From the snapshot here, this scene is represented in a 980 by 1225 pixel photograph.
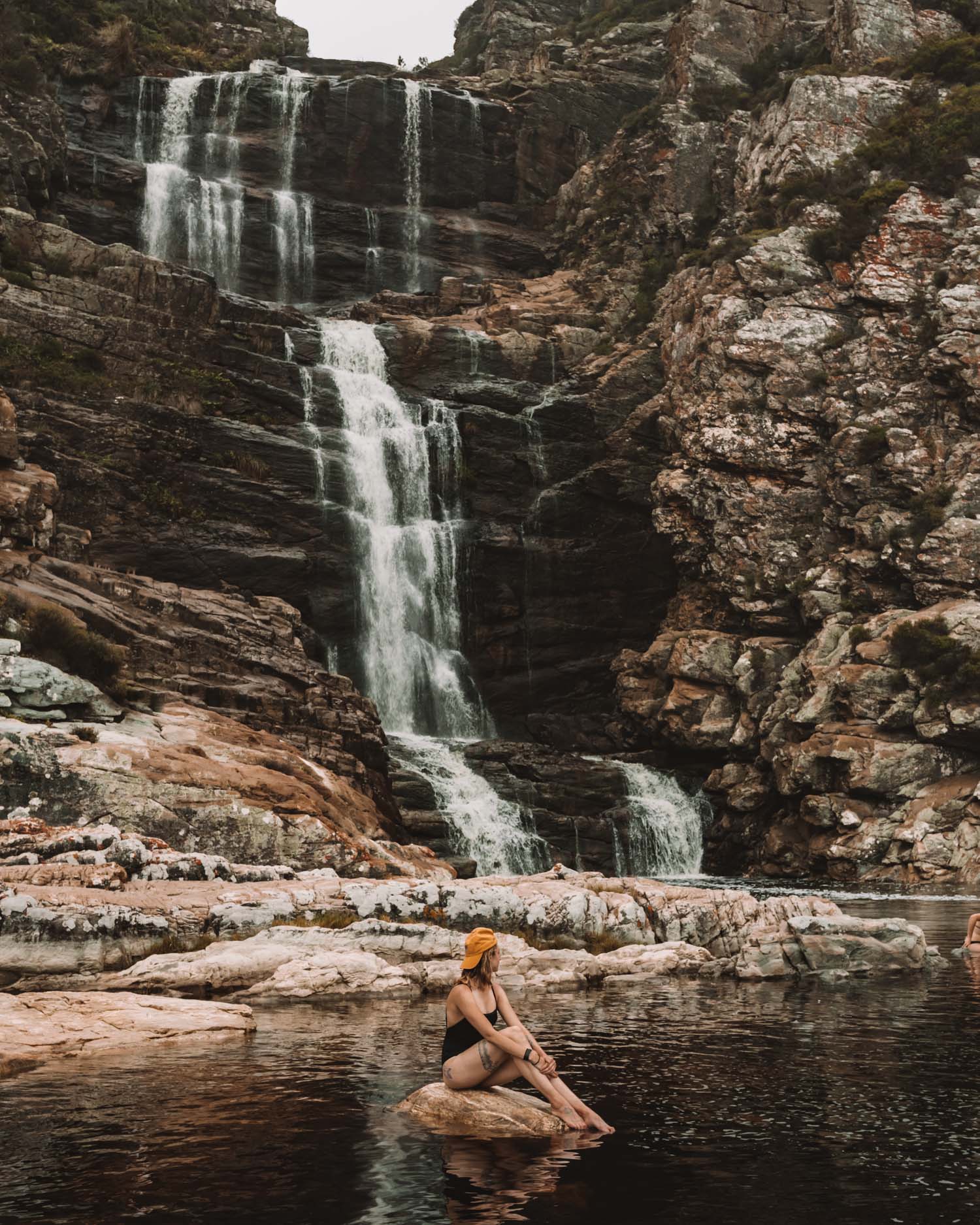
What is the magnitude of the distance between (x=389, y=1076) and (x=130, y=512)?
1631 inches

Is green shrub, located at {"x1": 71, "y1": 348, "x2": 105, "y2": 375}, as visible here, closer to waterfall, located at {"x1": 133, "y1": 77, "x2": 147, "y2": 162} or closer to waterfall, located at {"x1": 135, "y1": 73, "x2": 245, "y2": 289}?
waterfall, located at {"x1": 135, "y1": 73, "x2": 245, "y2": 289}

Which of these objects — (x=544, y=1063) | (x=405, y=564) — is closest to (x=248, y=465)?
(x=405, y=564)

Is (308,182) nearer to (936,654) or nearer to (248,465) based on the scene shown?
(248,465)

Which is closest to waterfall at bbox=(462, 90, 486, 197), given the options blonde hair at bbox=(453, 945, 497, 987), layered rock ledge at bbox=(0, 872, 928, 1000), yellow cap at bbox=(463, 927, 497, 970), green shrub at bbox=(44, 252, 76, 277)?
green shrub at bbox=(44, 252, 76, 277)

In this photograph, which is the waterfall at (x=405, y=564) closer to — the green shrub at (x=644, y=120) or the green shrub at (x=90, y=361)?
the green shrub at (x=90, y=361)

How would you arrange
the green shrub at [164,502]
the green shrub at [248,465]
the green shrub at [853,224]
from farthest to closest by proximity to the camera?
the green shrub at [853,224], the green shrub at [248,465], the green shrub at [164,502]

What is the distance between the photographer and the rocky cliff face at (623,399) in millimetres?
46750

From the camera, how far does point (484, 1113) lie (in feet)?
33.8

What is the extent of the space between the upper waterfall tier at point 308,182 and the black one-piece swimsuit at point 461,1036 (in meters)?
68.4

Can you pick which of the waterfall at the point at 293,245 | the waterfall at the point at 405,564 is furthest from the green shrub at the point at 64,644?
the waterfall at the point at 293,245

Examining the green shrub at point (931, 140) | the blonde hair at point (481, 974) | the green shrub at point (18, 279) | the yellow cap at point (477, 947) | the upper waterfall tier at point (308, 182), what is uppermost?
the upper waterfall tier at point (308, 182)

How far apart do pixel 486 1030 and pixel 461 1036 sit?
537 mm

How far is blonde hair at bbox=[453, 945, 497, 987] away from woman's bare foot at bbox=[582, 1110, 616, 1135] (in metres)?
→ 1.46

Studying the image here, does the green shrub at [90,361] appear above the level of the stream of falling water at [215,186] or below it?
below
